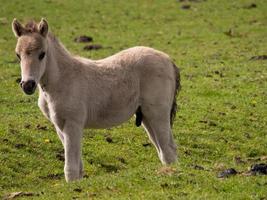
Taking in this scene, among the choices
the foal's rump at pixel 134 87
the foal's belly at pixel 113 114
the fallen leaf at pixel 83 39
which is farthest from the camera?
the fallen leaf at pixel 83 39

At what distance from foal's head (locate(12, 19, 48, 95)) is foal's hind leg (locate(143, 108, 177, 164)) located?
223 cm

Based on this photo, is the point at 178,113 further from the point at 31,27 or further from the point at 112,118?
the point at 31,27

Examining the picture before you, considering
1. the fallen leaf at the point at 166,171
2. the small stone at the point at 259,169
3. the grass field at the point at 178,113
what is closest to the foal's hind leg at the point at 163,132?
the grass field at the point at 178,113

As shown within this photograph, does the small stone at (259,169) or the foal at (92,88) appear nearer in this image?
the small stone at (259,169)

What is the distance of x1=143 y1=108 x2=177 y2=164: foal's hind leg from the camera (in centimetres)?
1197

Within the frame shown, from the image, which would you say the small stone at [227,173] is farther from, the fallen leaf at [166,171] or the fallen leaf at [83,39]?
the fallen leaf at [83,39]

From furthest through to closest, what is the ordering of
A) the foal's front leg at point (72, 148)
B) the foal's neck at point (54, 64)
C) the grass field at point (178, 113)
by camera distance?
the foal's neck at point (54, 64), the foal's front leg at point (72, 148), the grass field at point (178, 113)

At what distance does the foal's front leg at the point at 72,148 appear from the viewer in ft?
35.8

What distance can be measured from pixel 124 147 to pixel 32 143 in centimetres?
193

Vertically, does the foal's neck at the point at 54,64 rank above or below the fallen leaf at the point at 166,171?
above

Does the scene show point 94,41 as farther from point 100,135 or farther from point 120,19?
point 100,135

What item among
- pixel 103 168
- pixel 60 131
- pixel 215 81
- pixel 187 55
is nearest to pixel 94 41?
pixel 187 55

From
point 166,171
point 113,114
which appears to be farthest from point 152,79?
point 166,171

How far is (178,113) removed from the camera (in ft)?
55.7
